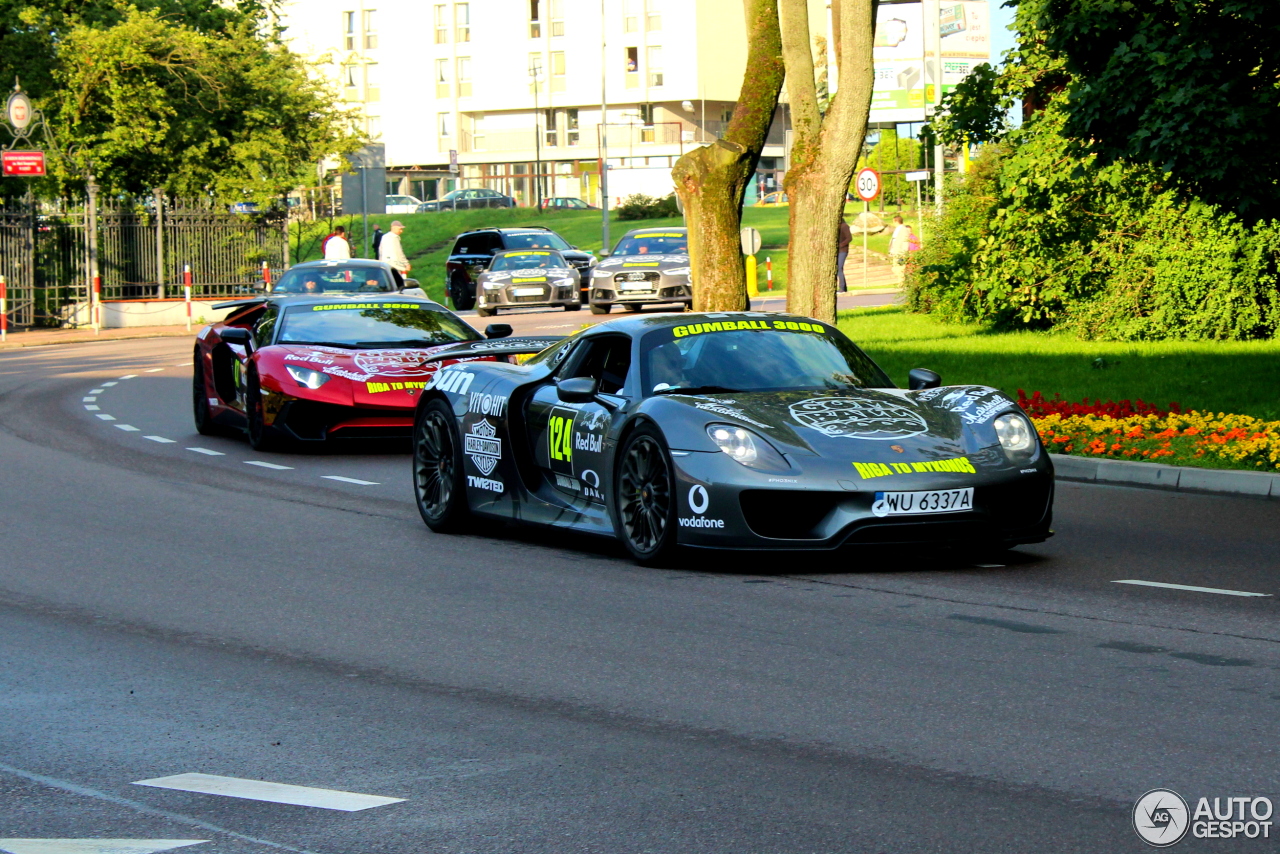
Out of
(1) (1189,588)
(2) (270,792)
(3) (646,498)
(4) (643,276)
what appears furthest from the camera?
(4) (643,276)

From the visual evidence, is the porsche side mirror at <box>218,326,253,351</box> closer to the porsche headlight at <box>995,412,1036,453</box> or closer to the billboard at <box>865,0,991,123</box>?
the porsche headlight at <box>995,412,1036,453</box>

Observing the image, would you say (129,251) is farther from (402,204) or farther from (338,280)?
(402,204)

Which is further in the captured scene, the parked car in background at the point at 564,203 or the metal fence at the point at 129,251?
the parked car in background at the point at 564,203

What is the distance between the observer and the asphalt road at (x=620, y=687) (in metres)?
4.80

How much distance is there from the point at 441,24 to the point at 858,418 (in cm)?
10387

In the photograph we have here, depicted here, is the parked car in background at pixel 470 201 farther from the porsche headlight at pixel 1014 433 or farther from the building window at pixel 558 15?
the porsche headlight at pixel 1014 433

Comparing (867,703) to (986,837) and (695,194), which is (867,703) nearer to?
(986,837)

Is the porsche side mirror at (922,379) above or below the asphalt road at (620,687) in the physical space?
above

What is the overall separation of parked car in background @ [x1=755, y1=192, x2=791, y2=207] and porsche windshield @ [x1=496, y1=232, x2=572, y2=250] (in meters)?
40.5

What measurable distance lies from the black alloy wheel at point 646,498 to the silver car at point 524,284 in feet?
96.2

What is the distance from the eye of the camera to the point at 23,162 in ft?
125

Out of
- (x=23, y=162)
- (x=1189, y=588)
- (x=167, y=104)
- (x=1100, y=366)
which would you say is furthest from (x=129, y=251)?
(x=1189, y=588)

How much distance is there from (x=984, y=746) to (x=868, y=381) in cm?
468

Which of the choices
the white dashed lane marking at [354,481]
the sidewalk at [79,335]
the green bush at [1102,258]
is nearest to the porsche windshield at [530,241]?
the sidewalk at [79,335]
